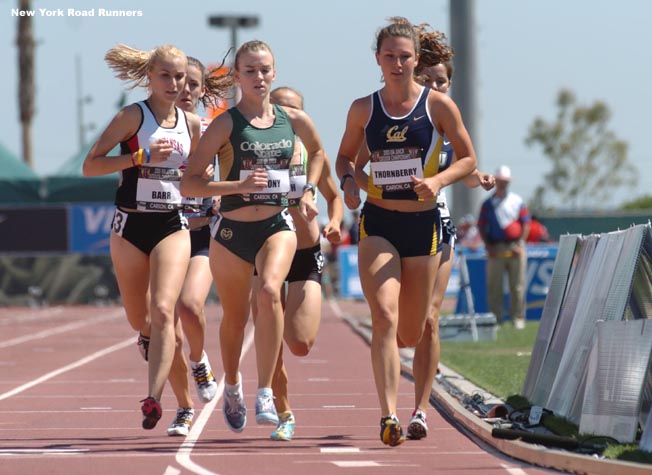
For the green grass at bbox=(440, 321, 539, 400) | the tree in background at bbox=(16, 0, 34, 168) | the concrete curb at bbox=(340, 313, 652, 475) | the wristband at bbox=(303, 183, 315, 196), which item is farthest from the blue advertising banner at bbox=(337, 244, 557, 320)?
the tree in background at bbox=(16, 0, 34, 168)

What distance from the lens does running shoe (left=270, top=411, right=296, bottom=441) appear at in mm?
10133

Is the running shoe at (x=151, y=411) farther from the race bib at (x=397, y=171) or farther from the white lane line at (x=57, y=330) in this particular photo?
the white lane line at (x=57, y=330)

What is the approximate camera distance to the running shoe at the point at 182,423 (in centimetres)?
1045

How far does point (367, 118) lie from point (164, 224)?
1.42m

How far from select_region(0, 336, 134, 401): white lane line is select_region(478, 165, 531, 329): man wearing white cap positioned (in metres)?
5.38

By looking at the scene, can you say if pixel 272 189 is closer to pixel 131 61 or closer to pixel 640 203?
pixel 131 61

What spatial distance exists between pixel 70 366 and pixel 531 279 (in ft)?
32.9

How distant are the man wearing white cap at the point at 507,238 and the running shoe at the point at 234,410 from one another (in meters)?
13.7

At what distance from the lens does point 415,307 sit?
399 inches

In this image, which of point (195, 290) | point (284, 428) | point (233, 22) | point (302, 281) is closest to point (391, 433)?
point (284, 428)

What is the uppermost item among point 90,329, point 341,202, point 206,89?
point 206,89

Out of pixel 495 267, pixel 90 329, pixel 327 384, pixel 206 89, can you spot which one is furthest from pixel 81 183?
pixel 206 89

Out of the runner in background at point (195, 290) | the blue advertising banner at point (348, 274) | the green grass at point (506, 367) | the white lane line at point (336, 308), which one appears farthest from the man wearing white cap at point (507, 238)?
the blue advertising banner at point (348, 274)

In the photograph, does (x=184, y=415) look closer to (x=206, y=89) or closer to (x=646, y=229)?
(x=206, y=89)
